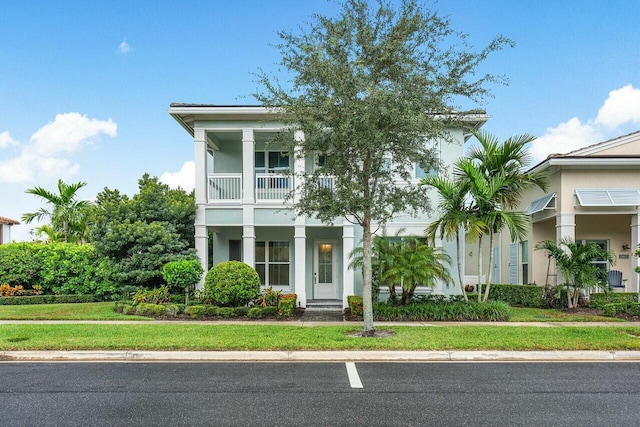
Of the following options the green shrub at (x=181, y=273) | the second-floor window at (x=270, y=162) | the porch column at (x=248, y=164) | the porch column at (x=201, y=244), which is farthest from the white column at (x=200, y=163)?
the green shrub at (x=181, y=273)

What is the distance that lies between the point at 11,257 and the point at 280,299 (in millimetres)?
11638

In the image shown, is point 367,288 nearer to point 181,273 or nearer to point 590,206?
point 181,273

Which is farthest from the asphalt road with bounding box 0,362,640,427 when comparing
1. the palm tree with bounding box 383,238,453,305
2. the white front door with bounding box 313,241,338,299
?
the white front door with bounding box 313,241,338,299

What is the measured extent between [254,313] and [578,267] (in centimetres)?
996

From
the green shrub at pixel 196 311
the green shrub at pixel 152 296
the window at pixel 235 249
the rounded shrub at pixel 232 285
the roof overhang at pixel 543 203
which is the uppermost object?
the roof overhang at pixel 543 203

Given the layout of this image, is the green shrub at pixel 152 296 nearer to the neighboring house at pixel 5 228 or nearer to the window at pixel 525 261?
the window at pixel 525 261

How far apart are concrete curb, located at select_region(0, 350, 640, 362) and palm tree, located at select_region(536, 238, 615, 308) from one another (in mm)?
5684

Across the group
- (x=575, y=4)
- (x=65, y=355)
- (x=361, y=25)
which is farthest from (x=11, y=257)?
(x=575, y=4)

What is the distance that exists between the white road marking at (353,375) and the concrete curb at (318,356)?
38cm

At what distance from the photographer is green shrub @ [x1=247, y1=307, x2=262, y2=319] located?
42.1 feet

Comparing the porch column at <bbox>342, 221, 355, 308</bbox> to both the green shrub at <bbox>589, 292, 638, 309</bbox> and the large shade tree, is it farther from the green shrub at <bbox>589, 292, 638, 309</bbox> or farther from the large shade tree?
the green shrub at <bbox>589, 292, 638, 309</bbox>

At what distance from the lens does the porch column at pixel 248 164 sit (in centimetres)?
1528

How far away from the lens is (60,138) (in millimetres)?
22625

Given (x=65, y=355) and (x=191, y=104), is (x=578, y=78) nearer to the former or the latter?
(x=191, y=104)
